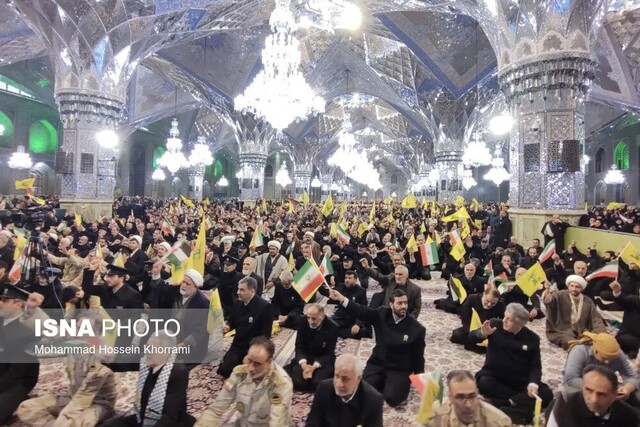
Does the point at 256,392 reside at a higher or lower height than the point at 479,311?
lower

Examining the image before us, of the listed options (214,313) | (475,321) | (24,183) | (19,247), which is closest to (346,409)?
(214,313)

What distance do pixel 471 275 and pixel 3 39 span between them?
14.7 m

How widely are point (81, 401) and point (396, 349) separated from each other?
7.33 ft

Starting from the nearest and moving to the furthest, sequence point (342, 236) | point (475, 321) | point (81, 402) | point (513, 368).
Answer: point (81, 402) < point (513, 368) < point (475, 321) < point (342, 236)

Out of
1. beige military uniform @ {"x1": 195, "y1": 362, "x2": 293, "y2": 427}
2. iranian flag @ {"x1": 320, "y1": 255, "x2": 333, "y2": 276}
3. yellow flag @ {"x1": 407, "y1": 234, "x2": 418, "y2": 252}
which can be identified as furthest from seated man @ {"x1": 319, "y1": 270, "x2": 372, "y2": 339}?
yellow flag @ {"x1": 407, "y1": 234, "x2": 418, "y2": 252}

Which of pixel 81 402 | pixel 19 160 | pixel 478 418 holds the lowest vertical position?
pixel 81 402

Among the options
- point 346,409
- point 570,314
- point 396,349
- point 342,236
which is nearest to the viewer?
point 346,409

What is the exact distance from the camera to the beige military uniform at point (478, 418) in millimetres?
2053

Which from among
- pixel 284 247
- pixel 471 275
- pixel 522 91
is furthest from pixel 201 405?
pixel 522 91

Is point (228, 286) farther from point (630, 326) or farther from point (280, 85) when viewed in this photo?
point (280, 85)

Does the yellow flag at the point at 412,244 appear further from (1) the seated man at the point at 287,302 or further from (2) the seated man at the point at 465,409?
(2) the seated man at the point at 465,409

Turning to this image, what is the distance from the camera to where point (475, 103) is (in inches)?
682

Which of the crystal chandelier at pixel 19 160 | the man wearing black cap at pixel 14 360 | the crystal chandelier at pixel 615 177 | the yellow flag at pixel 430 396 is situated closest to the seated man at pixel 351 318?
the yellow flag at pixel 430 396

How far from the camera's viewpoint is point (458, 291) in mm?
5488
